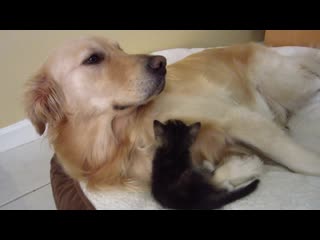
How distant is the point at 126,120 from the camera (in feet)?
4.68

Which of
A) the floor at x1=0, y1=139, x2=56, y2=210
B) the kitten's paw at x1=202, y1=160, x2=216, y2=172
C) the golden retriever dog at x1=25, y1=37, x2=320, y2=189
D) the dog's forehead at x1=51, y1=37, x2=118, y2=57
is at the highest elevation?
the dog's forehead at x1=51, y1=37, x2=118, y2=57

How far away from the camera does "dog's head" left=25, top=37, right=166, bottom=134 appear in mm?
1317

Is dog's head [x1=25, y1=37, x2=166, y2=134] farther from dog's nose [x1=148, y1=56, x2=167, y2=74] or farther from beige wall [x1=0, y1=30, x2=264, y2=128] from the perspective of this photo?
beige wall [x1=0, y1=30, x2=264, y2=128]

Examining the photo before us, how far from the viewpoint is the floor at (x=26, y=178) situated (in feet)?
6.57

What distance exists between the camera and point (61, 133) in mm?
1438

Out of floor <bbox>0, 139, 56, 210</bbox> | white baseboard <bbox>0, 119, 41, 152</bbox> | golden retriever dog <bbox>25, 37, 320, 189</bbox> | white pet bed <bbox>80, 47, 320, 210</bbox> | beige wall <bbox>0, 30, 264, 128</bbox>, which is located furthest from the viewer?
white baseboard <bbox>0, 119, 41, 152</bbox>

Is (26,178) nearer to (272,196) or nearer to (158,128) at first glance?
(158,128)

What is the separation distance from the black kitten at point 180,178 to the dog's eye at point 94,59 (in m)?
0.34

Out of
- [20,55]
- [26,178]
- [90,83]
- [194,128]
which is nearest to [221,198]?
[194,128]

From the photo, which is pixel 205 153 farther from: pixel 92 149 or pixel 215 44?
pixel 215 44

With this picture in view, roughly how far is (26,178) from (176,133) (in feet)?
4.43

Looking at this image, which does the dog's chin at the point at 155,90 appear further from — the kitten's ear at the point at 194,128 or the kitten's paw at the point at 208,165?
the kitten's paw at the point at 208,165

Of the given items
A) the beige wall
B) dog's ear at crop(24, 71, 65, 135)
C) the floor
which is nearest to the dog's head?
dog's ear at crop(24, 71, 65, 135)

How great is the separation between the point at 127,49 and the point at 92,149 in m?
1.54
